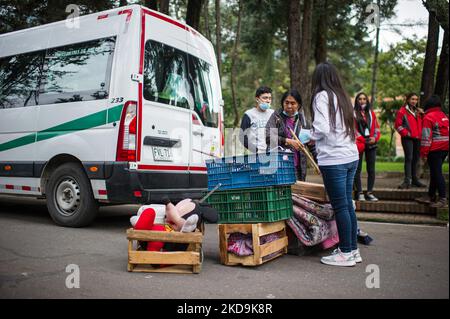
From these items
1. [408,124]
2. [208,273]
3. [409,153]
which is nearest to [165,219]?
[208,273]

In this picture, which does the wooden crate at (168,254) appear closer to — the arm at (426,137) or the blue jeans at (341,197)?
the blue jeans at (341,197)

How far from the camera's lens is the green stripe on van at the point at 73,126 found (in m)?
5.74

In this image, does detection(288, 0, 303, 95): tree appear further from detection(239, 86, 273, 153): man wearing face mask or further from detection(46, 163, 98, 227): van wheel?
detection(46, 163, 98, 227): van wheel

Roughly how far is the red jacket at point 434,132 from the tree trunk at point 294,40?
5.89 meters

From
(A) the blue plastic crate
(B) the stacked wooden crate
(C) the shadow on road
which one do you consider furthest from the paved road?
(A) the blue plastic crate

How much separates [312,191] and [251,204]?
109cm

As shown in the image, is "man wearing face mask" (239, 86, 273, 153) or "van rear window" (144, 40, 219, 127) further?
"van rear window" (144, 40, 219, 127)

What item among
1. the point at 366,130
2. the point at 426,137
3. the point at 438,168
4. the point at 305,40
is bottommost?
the point at 438,168

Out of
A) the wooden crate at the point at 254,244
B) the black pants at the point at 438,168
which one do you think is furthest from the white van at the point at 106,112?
the black pants at the point at 438,168

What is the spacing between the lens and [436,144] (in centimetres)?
696

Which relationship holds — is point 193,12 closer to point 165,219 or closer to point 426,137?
point 426,137

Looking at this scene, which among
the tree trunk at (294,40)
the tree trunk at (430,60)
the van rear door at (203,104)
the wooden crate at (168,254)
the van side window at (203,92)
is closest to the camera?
the wooden crate at (168,254)

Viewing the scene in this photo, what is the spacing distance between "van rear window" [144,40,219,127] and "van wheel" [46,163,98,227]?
149 cm

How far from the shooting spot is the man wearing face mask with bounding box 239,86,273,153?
5.76 metres
